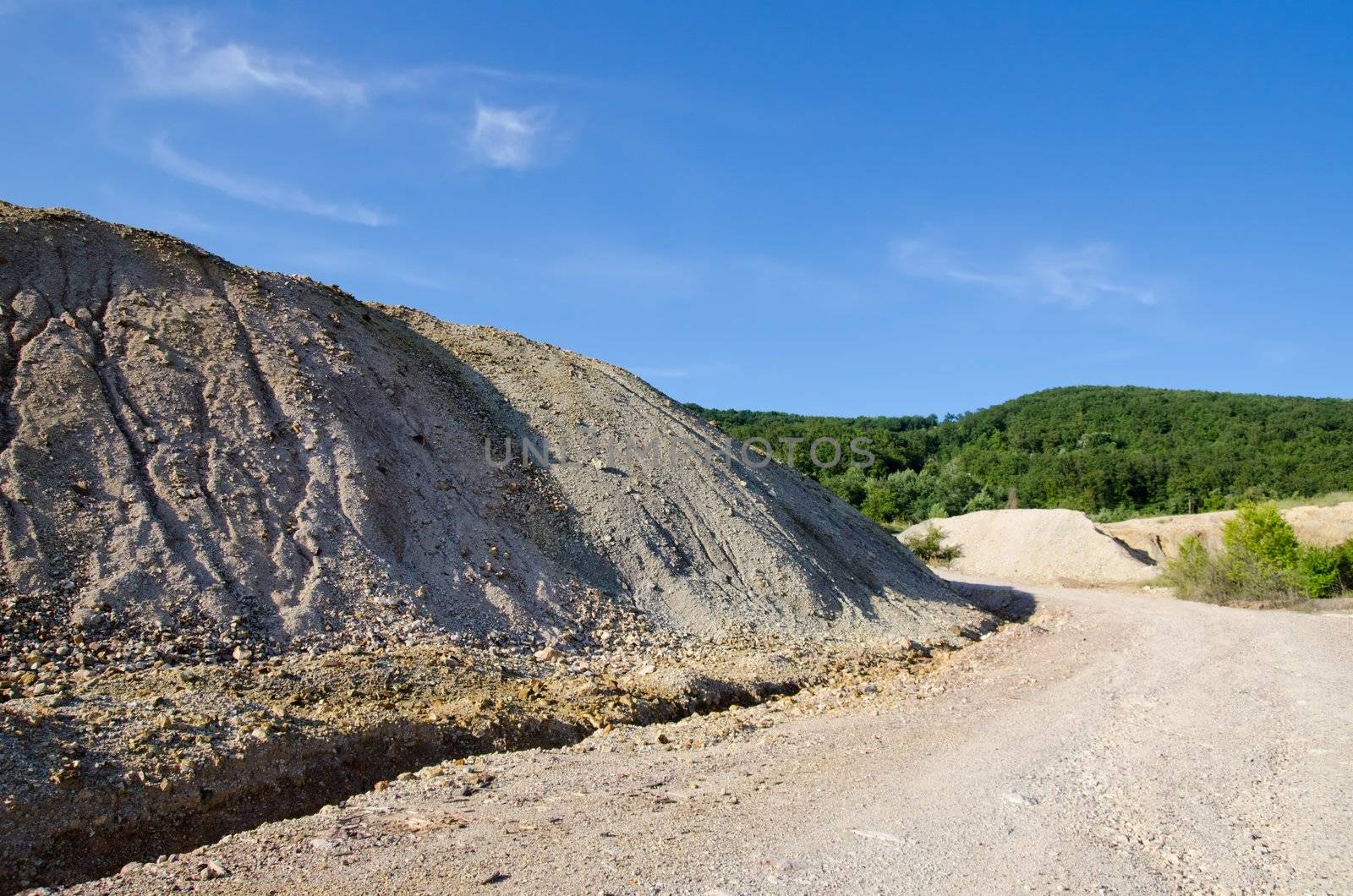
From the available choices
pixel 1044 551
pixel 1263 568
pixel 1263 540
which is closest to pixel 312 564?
pixel 1263 568

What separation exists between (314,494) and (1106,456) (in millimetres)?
50925

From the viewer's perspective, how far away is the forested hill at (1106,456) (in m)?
43.9

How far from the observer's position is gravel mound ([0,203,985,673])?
8.00m

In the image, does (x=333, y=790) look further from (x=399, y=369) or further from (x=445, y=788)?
(x=399, y=369)

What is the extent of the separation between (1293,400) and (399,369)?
70.3 metres

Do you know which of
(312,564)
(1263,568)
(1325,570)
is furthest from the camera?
(1325,570)

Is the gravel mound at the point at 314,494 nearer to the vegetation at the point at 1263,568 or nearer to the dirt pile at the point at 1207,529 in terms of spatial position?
the vegetation at the point at 1263,568

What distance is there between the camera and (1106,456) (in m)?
51.9

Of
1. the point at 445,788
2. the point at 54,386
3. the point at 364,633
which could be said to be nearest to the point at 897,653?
the point at 364,633

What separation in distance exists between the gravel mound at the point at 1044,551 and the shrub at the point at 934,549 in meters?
0.26

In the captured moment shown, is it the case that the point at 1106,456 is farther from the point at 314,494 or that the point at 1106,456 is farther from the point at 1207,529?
the point at 314,494

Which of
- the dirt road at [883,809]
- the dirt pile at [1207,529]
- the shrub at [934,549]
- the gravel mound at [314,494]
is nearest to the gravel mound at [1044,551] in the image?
the shrub at [934,549]

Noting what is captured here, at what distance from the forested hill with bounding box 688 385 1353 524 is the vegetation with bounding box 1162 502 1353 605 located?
17.2 metres

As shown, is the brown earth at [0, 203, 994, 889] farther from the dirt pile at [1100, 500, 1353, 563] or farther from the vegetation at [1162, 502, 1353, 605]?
the dirt pile at [1100, 500, 1353, 563]
